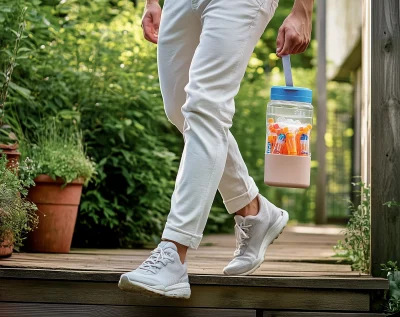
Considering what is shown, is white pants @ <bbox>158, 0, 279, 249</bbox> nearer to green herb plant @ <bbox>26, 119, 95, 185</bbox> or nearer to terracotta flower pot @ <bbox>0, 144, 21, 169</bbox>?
terracotta flower pot @ <bbox>0, 144, 21, 169</bbox>

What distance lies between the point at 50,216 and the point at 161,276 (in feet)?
5.04

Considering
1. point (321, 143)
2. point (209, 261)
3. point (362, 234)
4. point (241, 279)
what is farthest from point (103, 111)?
point (321, 143)

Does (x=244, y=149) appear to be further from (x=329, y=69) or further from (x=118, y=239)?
(x=329, y=69)

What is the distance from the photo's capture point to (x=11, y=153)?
358 cm

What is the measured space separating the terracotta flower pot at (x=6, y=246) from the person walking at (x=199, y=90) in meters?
0.94

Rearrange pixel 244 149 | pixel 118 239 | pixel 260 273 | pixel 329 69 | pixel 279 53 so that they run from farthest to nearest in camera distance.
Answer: pixel 329 69
pixel 244 149
pixel 118 239
pixel 260 273
pixel 279 53

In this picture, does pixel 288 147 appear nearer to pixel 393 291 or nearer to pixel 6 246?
pixel 393 291

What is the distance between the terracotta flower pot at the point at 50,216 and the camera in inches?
157

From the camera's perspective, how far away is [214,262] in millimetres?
3645

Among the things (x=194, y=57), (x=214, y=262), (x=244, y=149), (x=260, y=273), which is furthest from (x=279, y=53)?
(x=244, y=149)

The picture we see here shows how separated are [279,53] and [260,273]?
0.81m

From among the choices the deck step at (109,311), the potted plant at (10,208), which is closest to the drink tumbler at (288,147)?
the deck step at (109,311)

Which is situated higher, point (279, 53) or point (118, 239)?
point (279, 53)

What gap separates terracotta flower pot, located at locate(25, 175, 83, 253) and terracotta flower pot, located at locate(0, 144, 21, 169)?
1.20 ft
